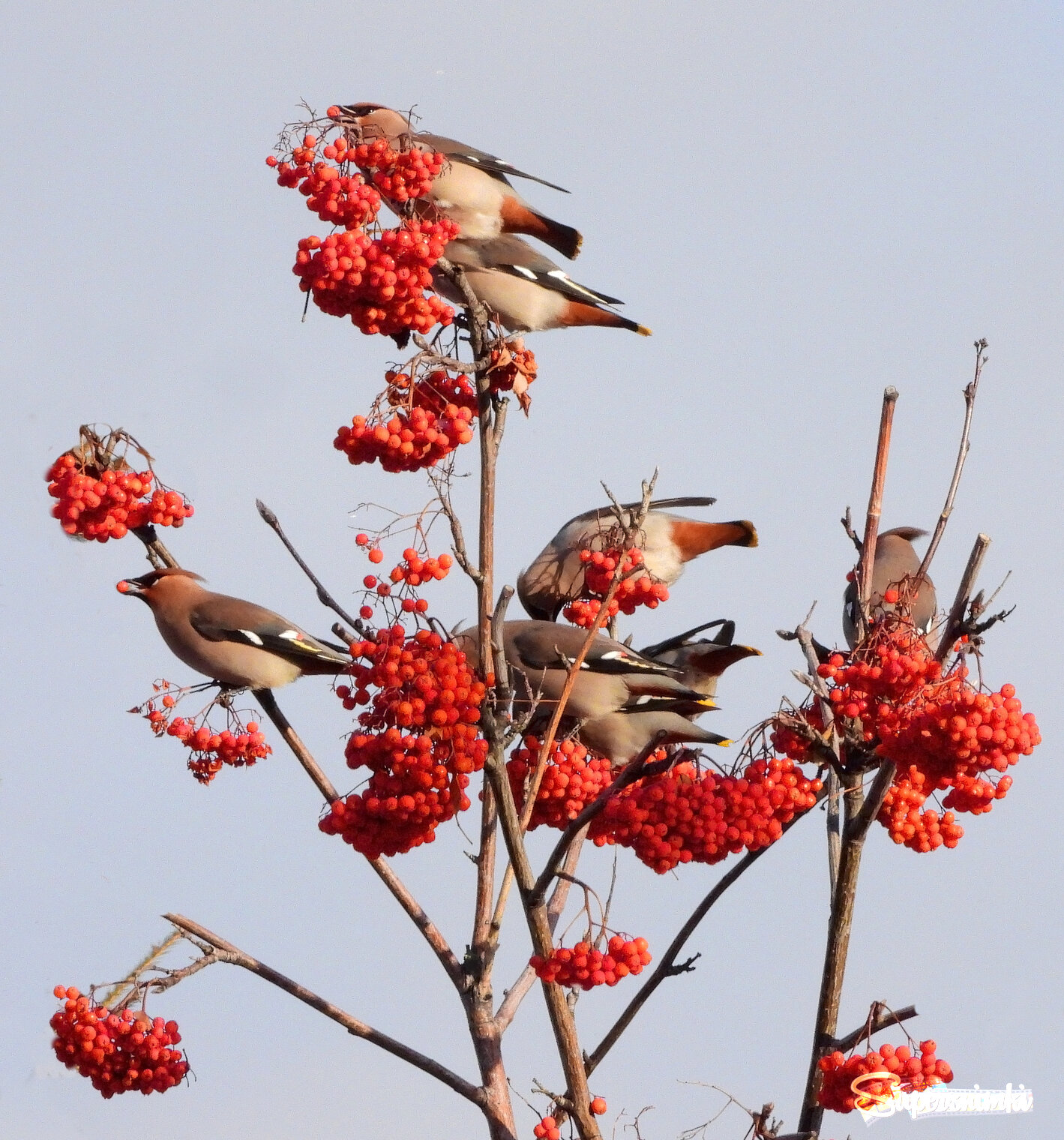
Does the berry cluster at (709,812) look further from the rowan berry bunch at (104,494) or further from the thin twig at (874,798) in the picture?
the rowan berry bunch at (104,494)

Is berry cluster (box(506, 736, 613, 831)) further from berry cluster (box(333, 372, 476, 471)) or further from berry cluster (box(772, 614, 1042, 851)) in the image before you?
berry cluster (box(333, 372, 476, 471))

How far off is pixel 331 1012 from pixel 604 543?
4.85 feet

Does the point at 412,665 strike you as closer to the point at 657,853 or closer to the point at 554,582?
the point at 657,853

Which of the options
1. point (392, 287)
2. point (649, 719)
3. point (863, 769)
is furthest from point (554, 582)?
point (392, 287)

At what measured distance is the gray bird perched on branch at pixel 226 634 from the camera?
4445 mm

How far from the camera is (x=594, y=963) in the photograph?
8.79ft

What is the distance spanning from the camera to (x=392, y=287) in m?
2.85

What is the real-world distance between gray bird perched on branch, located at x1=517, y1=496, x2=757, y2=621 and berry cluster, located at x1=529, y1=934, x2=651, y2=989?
1389 mm

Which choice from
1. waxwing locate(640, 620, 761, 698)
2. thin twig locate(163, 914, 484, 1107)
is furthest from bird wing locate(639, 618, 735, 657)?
thin twig locate(163, 914, 484, 1107)

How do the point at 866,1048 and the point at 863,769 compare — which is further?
the point at 863,769

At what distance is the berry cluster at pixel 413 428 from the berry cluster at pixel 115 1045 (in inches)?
52.4

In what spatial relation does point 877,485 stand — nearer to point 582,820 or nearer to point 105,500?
point 582,820

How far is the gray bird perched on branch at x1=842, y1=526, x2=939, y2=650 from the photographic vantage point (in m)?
4.88

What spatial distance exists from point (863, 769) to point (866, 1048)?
62cm
